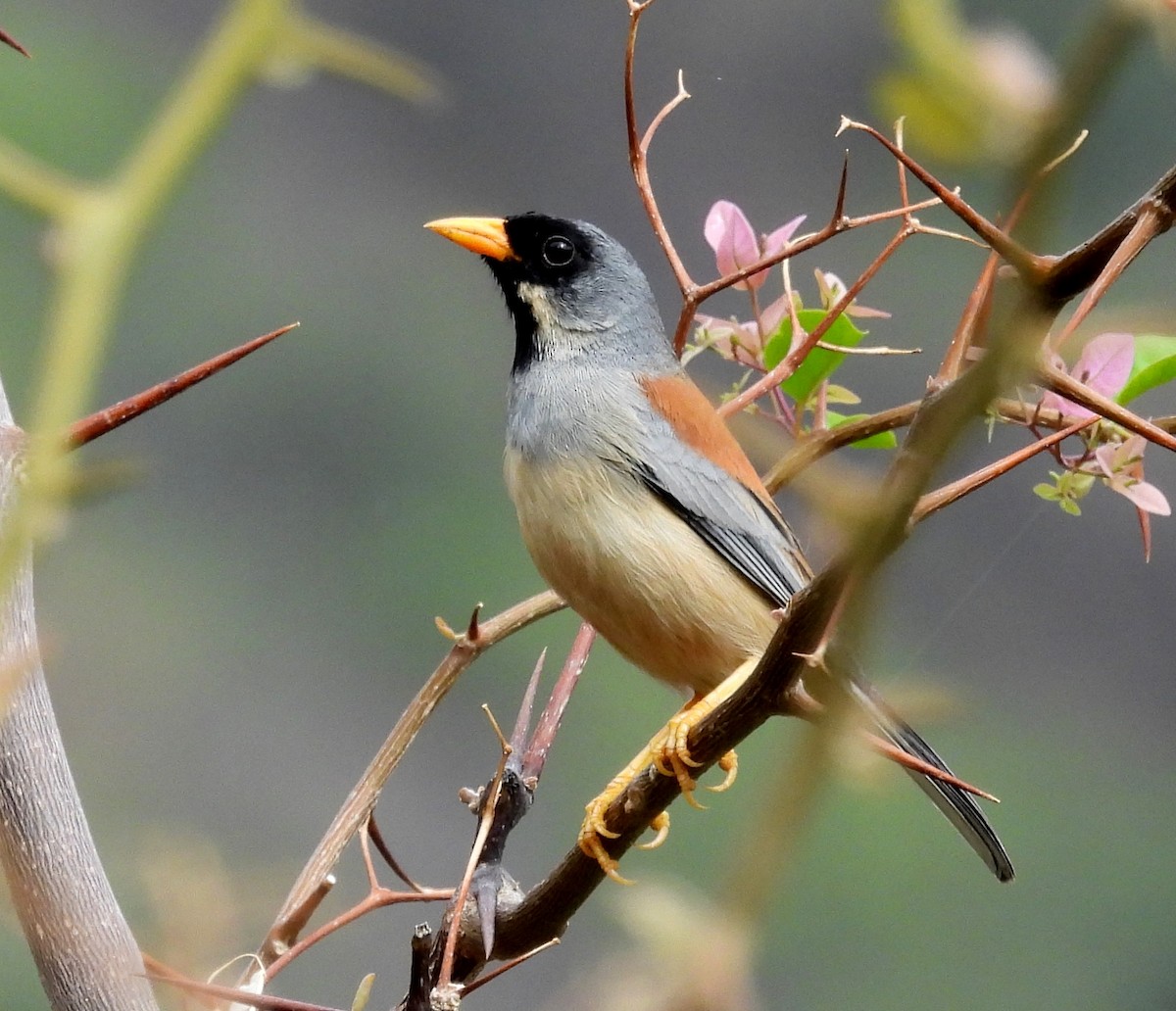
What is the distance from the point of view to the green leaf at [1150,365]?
2.87 feet

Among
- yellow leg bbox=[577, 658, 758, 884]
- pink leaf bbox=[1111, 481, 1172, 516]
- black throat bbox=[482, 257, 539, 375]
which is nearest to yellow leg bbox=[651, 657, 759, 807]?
yellow leg bbox=[577, 658, 758, 884]

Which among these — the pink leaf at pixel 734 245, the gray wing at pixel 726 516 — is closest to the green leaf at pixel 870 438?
the pink leaf at pixel 734 245

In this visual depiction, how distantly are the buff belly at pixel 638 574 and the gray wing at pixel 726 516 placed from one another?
0.01 meters

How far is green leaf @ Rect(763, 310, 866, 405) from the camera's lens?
101 centimetres

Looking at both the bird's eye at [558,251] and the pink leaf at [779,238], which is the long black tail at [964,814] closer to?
the pink leaf at [779,238]

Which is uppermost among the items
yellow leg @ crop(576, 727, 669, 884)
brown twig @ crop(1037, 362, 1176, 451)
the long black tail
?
brown twig @ crop(1037, 362, 1176, 451)

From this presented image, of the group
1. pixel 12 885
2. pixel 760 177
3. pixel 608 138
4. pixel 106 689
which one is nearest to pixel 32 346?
pixel 106 689

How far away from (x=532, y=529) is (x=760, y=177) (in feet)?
4.50

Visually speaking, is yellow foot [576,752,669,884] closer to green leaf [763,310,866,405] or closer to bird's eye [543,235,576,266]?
green leaf [763,310,866,405]

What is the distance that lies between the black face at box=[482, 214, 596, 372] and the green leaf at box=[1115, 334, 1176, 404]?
72 cm

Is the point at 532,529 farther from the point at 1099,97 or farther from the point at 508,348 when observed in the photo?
the point at 508,348

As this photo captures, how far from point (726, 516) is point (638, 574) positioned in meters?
0.16

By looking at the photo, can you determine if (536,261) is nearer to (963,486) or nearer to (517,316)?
(517,316)

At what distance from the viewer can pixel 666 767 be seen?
2.91ft
